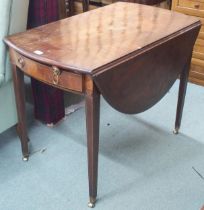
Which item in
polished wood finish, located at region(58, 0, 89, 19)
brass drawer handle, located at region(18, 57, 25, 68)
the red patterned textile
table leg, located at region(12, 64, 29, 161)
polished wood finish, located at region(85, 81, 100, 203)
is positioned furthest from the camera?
polished wood finish, located at region(58, 0, 89, 19)

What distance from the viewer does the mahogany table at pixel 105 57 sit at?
128cm

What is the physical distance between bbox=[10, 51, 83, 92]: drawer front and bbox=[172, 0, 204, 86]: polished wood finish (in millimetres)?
1273

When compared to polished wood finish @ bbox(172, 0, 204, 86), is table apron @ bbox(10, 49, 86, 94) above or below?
above

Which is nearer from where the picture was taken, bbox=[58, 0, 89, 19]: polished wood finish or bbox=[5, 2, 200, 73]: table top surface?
bbox=[5, 2, 200, 73]: table top surface

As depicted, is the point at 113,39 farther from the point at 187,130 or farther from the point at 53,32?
the point at 187,130

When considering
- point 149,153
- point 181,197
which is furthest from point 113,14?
point 181,197

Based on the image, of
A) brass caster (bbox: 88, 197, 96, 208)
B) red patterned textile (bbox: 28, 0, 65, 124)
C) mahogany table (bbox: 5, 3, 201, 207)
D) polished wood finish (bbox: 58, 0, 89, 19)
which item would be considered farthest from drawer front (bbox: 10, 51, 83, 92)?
polished wood finish (bbox: 58, 0, 89, 19)

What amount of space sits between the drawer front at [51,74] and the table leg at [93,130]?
6 centimetres

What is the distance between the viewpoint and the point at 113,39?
146 cm

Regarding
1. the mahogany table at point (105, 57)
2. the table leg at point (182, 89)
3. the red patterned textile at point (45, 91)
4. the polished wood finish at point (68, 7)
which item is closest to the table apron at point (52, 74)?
the mahogany table at point (105, 57)

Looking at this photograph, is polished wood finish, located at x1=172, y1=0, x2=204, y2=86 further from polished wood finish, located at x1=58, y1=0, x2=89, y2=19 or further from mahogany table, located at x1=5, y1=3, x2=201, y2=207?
polished wood finish, located at x1=58, y1=0, x2=89, y2=19

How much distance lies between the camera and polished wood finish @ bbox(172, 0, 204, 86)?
2244 mm

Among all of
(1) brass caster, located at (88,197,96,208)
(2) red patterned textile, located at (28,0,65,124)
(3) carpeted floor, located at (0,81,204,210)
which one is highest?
(2) red patterned textile, located at (28,0,65,124)

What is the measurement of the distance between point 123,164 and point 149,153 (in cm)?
16
